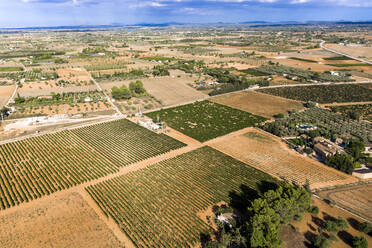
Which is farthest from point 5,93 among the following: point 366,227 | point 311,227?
point 366,227

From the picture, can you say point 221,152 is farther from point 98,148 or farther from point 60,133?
point 60,133

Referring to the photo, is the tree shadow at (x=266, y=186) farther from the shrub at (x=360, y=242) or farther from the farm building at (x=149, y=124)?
the farm building at (x=149, y=124)

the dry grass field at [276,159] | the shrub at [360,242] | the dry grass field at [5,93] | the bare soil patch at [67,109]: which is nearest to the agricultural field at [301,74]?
the dry grass field at [276,159]

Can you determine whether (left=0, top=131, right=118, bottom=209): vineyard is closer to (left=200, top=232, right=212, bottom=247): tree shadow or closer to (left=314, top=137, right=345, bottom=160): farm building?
(left=200, top=232, right=212, bottom=247): tree shadow

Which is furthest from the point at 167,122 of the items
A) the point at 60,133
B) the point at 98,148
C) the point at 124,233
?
the point at 124,233

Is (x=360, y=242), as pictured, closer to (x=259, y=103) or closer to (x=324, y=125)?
(x=324, y=125)

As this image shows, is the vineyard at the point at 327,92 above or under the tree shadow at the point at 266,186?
above
